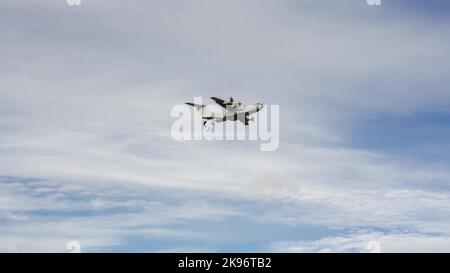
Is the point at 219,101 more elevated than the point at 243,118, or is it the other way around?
the point at 219,101

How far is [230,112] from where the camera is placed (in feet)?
425

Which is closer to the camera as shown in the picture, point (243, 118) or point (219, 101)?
point (219, 101)

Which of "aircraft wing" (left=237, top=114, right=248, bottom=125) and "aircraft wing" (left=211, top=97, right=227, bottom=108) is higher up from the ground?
"aircraft wing" (left=211, top=97, right=227, bottom=108)

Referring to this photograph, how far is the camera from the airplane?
128 metres

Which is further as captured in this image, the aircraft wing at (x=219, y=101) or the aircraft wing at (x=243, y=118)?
the aircraft wing at (x=243, y=118)

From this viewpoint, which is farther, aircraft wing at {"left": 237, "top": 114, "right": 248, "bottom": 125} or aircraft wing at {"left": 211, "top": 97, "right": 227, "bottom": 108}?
aircraft wing at {"left": 237, "top": 114, "right": 248, "bottom": 125}

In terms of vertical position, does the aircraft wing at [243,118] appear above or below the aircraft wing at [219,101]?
below

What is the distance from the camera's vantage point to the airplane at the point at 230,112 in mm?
127688
